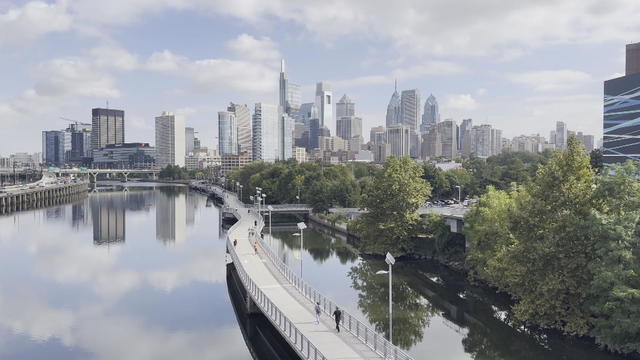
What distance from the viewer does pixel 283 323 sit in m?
32.8

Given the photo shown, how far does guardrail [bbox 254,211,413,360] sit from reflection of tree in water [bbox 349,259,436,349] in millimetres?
3195

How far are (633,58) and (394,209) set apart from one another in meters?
86.4

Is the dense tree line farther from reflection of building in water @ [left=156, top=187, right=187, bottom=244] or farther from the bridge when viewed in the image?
reflection of building in water @ [left=156, top=187, right=187, bottom=244]

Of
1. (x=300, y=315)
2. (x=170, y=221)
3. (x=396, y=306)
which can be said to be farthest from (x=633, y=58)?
(x=300, y=315)

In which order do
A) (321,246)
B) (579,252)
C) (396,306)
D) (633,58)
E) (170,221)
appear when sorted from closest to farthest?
(579,252)
(396,306)
(321,246)
(170,221)
(633,58)

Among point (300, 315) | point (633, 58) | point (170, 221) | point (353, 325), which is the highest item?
point (633, 58)

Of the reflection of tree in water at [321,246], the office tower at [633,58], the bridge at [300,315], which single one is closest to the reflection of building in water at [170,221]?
the reflection of tree in water at [321,246]

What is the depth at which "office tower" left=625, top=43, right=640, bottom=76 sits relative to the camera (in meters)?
120

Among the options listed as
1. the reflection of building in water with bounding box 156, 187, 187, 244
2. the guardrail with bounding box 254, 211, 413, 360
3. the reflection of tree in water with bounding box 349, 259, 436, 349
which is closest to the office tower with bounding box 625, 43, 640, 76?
the reflection of tree in water with bounding box 349, 259, 436, 349

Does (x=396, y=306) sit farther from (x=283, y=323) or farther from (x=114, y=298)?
(x=114, y=298)

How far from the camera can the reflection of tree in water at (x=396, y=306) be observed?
3941 centimetres

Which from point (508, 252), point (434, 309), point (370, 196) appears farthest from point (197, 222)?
point (508, 252)

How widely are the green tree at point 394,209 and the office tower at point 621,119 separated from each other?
5637 centimetres

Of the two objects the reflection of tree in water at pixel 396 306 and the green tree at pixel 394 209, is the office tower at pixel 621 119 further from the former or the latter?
the reflection of tree in water at pixel 396 306
